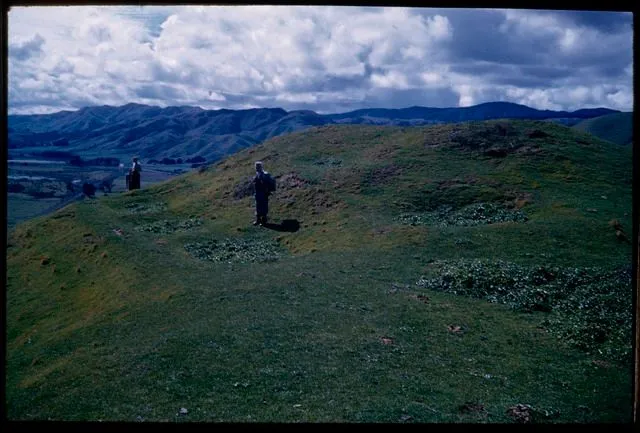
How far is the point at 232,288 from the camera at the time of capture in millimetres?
25641

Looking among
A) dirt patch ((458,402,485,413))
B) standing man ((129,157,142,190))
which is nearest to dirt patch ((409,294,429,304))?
dirt patch ((458,402,485,413))

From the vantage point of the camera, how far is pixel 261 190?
137ft

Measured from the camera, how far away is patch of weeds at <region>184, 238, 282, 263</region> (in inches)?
1314

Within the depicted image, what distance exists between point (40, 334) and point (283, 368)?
1491 cm

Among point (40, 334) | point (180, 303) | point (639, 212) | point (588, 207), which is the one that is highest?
point (639, 212)

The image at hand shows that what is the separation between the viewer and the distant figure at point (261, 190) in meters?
41.6

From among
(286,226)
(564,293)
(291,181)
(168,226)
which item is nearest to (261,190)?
(286,226)

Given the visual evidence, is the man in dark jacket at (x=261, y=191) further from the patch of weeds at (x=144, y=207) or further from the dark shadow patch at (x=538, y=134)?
the dark shadow patch at (x=538, y=134)

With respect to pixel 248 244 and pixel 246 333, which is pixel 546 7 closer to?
pixel 246 333

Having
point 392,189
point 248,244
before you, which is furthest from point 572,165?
point 248,244

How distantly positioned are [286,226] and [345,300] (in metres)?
A: 18.7

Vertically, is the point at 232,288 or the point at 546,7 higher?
the point at 546,7

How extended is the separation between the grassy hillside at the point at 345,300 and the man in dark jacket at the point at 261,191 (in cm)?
136

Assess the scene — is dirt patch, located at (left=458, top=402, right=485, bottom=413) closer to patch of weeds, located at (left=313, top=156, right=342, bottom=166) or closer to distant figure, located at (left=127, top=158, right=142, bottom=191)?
patch of weeds, located at (left=313, top=156, right=342, bottom=166)
